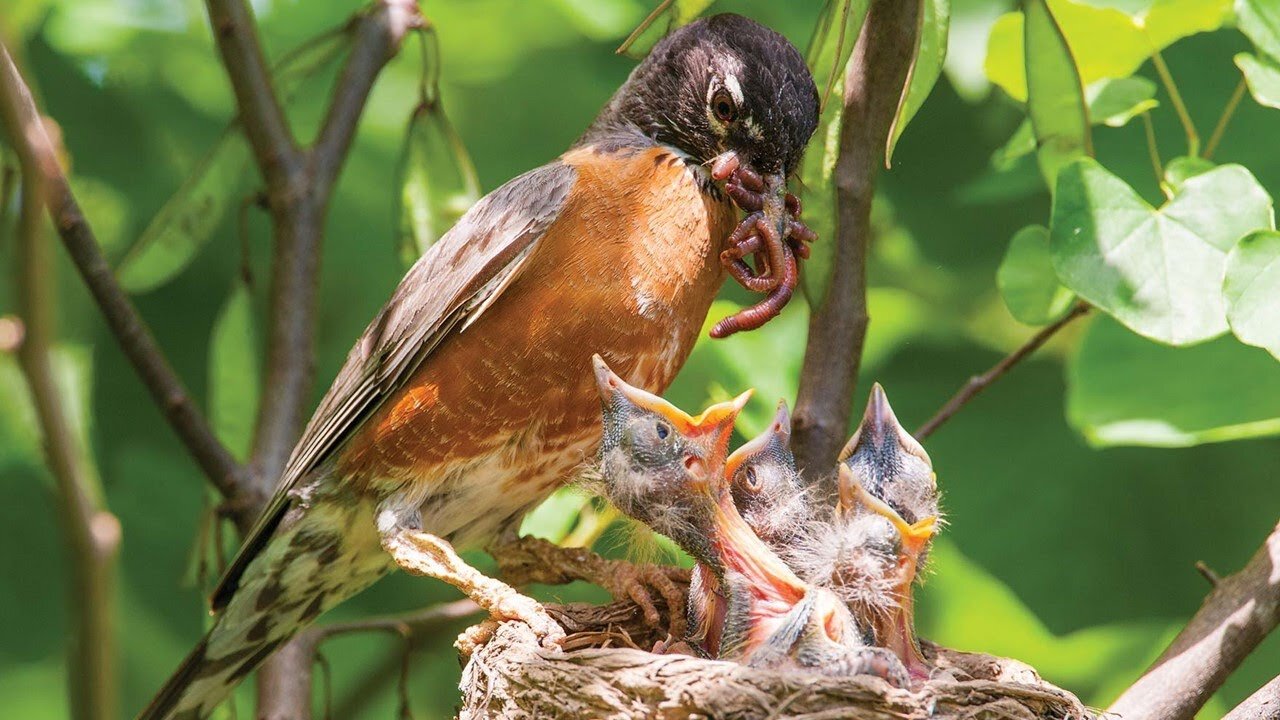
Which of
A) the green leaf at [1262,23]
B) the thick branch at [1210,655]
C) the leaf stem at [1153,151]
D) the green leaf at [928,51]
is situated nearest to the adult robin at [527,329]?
the green leaf at [928,51]

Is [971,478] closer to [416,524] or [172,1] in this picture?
[416,524]

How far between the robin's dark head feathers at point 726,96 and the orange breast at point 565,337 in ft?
0.47

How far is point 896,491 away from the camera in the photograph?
2.12 m

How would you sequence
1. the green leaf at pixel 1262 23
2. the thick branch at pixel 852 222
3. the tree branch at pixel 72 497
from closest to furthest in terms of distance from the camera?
the tree branch at pixel 72 497 < the green leaf at pixel 1262 23 < the thick branch at pixel 852 222

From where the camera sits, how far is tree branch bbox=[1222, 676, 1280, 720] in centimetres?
151

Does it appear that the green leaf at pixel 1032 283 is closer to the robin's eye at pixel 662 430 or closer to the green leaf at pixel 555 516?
the robin's eye at pixel 662 430

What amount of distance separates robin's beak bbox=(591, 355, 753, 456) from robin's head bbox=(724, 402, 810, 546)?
9 cm

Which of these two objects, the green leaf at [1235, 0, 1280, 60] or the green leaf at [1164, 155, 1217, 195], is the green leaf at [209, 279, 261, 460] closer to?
the green leaf at [1164, 155, 1217, 195]

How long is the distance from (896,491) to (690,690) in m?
0.67

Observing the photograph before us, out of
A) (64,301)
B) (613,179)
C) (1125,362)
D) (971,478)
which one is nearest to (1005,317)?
(971,478)

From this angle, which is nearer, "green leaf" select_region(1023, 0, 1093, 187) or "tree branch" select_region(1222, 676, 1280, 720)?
"tree branch" select_region(1222, 676, 1280, 720)

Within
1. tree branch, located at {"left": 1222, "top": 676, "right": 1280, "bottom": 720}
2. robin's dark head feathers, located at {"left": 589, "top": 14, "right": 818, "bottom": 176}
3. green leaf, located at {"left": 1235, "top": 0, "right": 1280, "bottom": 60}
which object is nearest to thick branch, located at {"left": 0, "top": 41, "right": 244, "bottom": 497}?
robin's dark head feathers, located at {"left": 589, "top": 14, "right": 818, "bottom": 176}

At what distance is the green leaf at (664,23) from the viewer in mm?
2191

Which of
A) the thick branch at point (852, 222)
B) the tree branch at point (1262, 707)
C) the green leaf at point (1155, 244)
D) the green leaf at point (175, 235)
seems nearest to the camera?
the tree branch at point (1262, 707)
